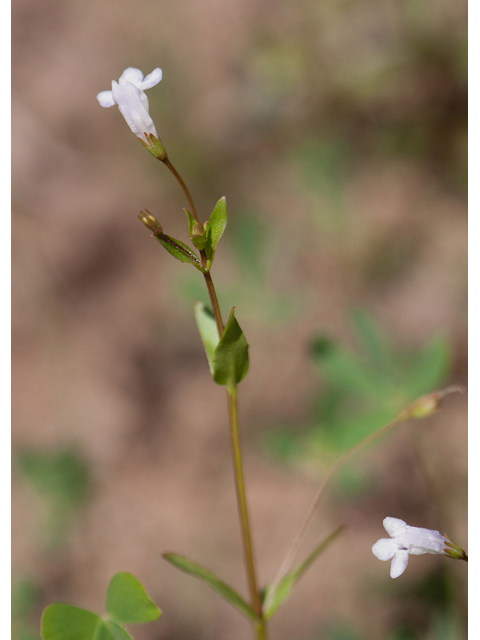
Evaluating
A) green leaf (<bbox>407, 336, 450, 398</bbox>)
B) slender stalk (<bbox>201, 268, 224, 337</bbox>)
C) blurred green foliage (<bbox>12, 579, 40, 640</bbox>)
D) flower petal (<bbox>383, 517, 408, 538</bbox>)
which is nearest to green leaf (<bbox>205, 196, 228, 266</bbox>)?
slender stalk (<bbox>201, 268, 224, 337</bbox>)

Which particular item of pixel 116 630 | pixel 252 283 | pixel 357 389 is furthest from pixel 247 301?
pixel 116 630

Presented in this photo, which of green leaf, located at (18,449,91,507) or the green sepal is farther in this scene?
green leaf, located at (18,449,91,507)

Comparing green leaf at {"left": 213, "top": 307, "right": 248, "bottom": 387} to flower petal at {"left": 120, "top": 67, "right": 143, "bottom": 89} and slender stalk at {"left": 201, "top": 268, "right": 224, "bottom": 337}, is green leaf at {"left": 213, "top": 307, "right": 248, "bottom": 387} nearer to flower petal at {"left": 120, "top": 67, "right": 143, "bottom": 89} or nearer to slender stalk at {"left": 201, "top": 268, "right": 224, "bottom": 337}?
Answer: slender stalk at {"left": 201, "top": 268, "right": 224, "bottom": 337}

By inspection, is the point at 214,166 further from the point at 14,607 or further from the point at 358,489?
the point at 14,607

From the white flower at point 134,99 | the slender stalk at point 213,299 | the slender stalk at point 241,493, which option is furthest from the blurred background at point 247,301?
the white flower at point 134,99

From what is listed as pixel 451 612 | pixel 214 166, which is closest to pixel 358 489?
pixel 451 612
